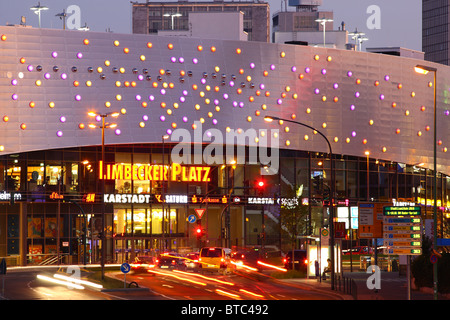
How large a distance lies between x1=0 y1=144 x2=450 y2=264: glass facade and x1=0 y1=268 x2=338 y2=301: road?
21.1 m

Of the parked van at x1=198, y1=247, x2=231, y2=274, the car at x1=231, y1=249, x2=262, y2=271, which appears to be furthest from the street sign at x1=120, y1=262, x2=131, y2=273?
the car at x1=231, y1=249, x2=262, y2=271

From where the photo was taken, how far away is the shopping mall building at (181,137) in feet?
273

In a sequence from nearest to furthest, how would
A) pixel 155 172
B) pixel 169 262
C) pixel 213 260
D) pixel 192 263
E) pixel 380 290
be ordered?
pixel 380 290 → pixel 213 260 → pixel 169 262 → pixel 192 263 → pixel 155 172

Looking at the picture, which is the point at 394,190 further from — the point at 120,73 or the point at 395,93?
the point at 120,73

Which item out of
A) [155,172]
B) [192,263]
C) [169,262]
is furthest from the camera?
[155,172]

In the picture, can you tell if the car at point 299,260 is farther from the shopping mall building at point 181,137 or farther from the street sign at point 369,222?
the street sign at point 369,222

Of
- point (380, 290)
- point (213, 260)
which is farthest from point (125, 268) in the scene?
point (213, 260)

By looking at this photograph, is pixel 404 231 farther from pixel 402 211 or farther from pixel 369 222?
pixel 369 222

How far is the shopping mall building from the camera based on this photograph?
273 feet

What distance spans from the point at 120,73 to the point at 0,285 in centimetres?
3935

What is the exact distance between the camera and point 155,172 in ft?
292

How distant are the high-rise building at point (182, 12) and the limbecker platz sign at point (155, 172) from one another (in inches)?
4167

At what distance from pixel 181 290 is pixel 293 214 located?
45618 millimetres
